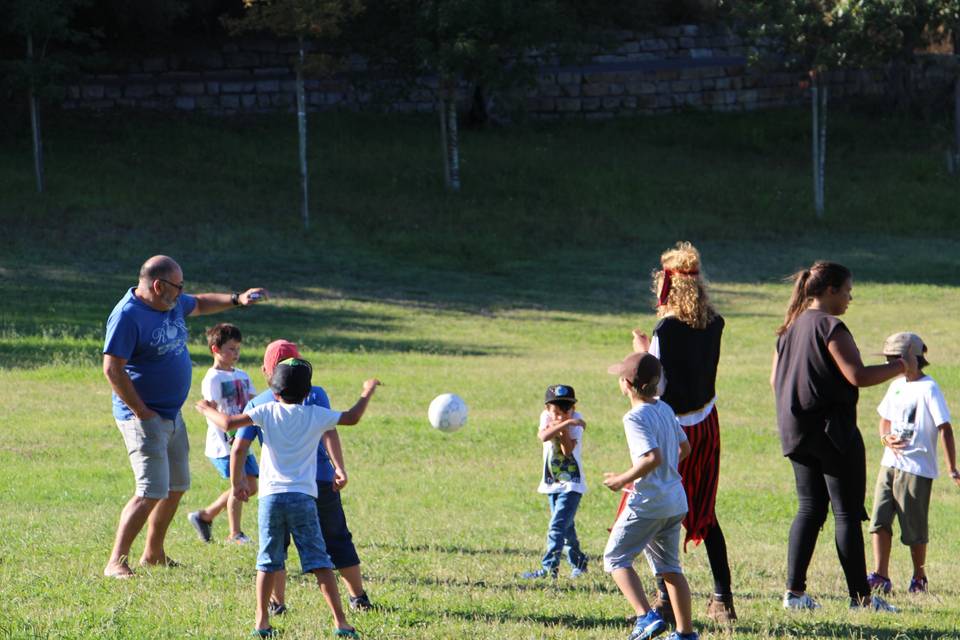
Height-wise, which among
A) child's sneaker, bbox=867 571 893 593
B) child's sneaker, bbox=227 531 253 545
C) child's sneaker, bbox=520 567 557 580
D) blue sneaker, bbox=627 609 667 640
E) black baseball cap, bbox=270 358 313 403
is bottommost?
child's sneaker, bbox=867 571 893 593

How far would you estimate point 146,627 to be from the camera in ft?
19.1

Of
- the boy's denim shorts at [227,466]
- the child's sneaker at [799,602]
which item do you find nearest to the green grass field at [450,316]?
the child's sneaker at [799,602]

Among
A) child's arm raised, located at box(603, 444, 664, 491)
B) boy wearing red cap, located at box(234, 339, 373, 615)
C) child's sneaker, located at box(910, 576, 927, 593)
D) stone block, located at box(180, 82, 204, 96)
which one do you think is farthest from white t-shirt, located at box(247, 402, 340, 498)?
stone block, located at box(180, 82, 204, 96)

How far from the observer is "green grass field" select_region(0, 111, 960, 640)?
6902 mm

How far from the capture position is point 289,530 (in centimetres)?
608

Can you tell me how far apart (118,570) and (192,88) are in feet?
112

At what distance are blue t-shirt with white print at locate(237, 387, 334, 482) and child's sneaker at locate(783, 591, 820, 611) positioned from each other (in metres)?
2.37

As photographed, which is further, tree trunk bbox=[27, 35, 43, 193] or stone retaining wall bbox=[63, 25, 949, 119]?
stone retaining wall bbox=[63, 25, 949, 119]

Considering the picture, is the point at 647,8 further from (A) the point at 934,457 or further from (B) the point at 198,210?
(A) the point at 934,457

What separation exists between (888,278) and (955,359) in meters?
9.76

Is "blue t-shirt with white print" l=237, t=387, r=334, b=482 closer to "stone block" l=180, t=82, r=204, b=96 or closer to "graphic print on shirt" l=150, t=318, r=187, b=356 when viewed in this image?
"graphic print on shirt" l=150, t=318, r=187, b=356

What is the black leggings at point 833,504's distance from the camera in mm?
6613

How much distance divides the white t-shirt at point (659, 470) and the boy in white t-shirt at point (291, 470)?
48.2 inches

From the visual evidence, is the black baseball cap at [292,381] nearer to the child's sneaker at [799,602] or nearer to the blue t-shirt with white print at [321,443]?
the blue t-shirt with white print at [321,443]
